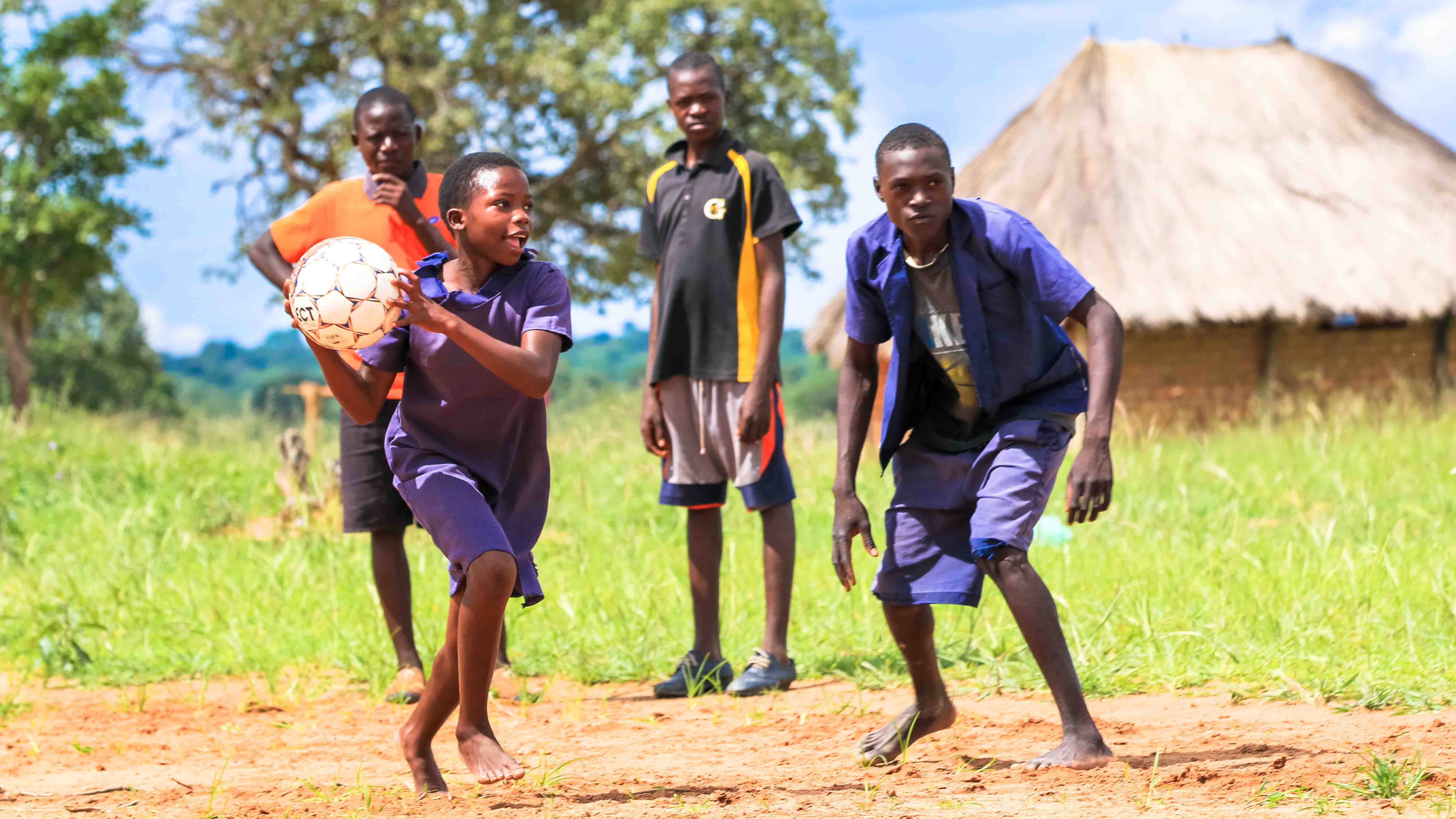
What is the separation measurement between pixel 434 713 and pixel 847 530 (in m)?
1.04

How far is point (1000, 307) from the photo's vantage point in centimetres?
309

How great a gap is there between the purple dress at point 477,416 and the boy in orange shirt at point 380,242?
1.17 m

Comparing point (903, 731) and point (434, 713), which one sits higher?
point (434, 713)

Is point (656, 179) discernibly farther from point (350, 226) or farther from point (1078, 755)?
point (1078, 755)

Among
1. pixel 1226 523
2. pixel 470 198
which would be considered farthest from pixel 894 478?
pixel 1226 523

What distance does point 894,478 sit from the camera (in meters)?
3.14

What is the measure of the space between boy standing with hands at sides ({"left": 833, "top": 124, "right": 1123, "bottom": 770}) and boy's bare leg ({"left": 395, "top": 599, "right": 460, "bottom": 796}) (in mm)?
898

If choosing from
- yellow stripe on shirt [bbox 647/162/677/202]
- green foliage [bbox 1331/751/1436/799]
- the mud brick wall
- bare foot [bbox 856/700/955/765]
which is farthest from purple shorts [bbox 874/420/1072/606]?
the mud brick wall

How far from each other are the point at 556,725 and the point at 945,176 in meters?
2.00

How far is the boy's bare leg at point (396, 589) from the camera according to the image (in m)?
4.24

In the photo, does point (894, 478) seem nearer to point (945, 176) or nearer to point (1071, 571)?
point (945, 176)

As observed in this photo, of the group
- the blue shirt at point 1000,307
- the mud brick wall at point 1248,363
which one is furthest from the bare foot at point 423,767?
the mud brick wall at point 1248,363

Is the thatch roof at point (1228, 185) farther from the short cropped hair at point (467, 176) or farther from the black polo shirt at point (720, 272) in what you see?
the short cropped hair at point (467, 176)

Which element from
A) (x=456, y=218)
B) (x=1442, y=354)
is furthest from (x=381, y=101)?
(x=1442, y=354)
